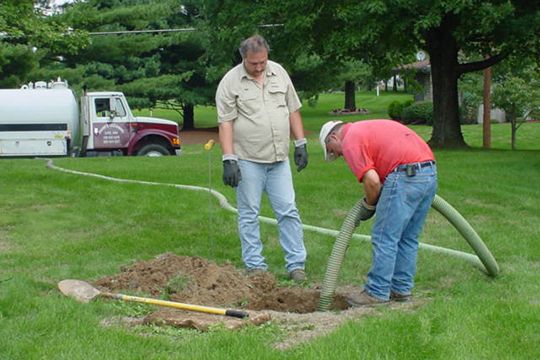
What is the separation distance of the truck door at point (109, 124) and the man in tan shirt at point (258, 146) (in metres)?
16.0

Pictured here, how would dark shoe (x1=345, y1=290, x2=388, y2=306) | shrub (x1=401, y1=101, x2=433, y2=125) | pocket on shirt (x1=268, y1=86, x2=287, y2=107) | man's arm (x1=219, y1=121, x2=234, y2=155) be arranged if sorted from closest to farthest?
dark shoe (x1=345, y1=290, x2=388, y2=306)
man's arm (x1=219, y1=121, x2=234, y2=155)
pocket on shirt (x1=268, y1=86, x2=287, y2=107)
shrub (x1=401, y1=101, x2=433, y2=125)

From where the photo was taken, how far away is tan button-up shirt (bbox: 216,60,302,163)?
269 inches

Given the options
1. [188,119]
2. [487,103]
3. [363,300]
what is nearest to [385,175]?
[363,300]

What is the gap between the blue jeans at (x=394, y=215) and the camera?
566 centimetres

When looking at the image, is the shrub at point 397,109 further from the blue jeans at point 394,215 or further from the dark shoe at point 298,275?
the blue jeans at point 394,215

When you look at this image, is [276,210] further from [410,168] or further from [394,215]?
[410,168]

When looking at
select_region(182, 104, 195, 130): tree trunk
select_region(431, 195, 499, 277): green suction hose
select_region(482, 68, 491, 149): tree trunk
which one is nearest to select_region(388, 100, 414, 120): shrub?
select_region(182, 104, 195, 130): tree trunk

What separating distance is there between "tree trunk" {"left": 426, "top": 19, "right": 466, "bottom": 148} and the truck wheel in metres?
7.26

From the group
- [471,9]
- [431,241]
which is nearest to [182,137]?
[471,9]

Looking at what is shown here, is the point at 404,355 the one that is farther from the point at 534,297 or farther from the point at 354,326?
the point at 534,297

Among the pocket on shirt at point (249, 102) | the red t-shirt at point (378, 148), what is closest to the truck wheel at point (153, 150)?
the pocket on shirt at point (249, 102)

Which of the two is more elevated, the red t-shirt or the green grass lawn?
the red t-shirt

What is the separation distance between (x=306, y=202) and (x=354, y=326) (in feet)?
Result: 19.4

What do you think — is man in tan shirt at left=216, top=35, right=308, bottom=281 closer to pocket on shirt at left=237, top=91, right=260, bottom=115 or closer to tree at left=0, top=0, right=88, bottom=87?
pocket on shirt at left=237, top=91, right=260, bottom=115
